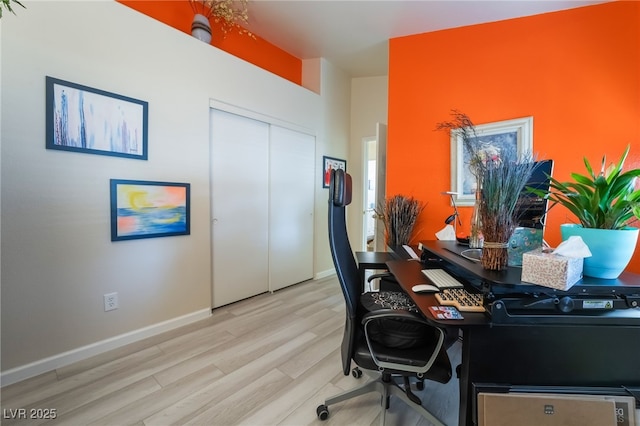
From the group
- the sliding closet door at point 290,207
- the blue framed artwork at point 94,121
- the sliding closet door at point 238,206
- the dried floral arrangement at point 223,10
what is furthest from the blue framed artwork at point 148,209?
the dried floral arrangement at point 223,10

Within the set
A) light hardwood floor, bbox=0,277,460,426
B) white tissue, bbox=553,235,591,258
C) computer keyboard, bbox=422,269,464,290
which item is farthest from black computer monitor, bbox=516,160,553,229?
light hardwood floor, bbox=0,277,460,426

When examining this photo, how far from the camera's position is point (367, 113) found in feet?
13.2

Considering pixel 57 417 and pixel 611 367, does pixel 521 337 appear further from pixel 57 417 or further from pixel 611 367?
pixel 57 417

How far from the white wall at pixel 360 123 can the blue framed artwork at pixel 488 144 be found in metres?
1.60

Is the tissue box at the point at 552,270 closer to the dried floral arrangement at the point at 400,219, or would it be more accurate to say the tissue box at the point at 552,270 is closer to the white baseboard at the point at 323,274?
the dried floral arrangement at the point at 400,219

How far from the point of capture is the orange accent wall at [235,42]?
2.26 m

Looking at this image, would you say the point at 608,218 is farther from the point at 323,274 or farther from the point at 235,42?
the point at 235,42

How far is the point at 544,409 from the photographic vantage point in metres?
0.94

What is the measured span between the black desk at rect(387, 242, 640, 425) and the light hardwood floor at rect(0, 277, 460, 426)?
2.08 feet

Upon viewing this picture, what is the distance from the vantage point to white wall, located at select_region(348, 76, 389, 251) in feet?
12.9

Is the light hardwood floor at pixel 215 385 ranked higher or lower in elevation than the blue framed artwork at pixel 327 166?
lower

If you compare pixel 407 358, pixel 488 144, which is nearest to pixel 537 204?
pixel 407 358

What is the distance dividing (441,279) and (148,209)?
2173 mm

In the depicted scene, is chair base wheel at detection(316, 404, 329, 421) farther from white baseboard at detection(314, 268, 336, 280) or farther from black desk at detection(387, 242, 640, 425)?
white baseboard at detection(314, 268, 336, 280)
